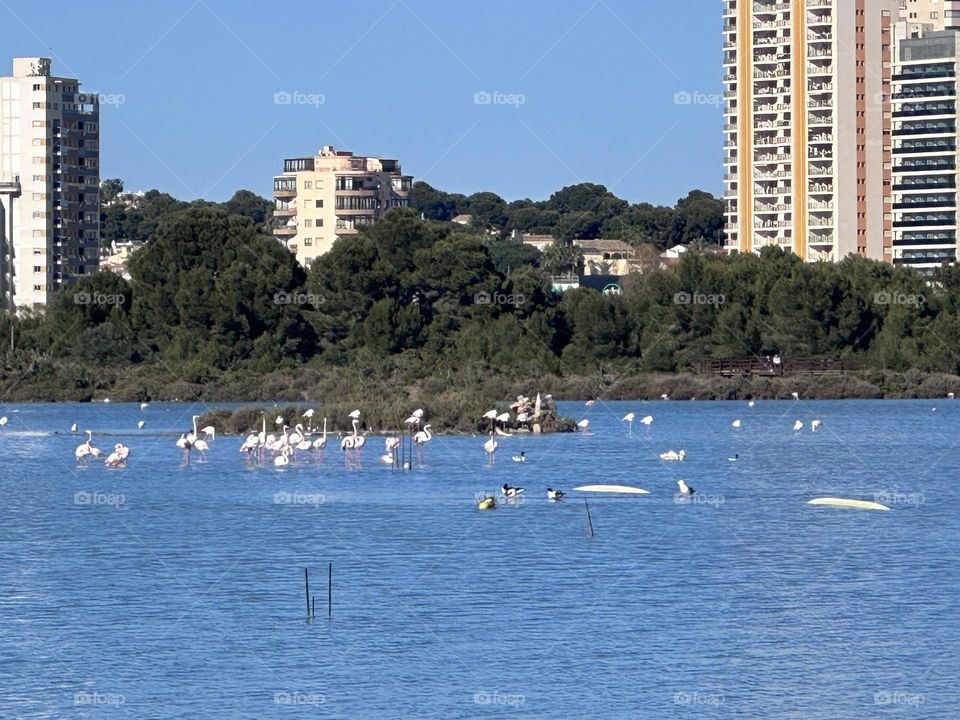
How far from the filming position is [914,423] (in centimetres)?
7300

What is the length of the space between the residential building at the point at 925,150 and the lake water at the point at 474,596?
284 feet

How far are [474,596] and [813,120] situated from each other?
11348 cm

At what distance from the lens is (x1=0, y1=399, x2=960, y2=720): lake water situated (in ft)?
68.0

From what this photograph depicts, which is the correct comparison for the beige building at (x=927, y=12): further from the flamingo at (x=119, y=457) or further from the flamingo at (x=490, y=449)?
the flamingo at (x=119, y=457)

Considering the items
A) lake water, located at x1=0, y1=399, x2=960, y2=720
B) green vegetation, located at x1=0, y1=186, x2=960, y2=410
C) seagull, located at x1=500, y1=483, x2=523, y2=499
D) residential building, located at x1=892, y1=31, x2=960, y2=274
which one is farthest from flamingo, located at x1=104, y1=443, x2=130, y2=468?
residential building, located at x1=892, y1=31, x2=960, y2=274

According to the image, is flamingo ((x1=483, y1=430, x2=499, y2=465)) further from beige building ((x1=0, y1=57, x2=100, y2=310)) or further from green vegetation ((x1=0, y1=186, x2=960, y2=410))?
beige building ((x1=0, y1=57, x2=100, y2=310))

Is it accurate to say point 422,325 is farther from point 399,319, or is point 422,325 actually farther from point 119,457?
point 119,457

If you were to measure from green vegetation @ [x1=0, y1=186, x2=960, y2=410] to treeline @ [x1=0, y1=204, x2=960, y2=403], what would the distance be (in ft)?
0.30

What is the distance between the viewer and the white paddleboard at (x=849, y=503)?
3870 cm

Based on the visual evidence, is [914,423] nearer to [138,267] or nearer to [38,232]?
[138,267]

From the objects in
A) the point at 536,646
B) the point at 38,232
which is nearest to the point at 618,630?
the point at 536,646

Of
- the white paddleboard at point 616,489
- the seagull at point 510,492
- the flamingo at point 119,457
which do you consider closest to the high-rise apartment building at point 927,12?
the flamingo at point 119,457

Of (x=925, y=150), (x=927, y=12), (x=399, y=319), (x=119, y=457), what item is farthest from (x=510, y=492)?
(x=927, y=12)

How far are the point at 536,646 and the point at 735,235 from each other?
402ft
